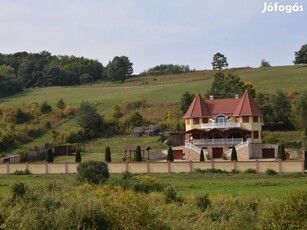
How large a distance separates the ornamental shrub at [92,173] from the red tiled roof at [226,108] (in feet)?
84.4

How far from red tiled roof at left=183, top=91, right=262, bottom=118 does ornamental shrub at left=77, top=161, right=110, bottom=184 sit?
→ 2572cm

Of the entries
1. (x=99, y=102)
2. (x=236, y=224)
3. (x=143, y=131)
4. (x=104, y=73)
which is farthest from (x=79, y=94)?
(x=236, y=224)

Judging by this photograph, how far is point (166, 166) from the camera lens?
4253cm

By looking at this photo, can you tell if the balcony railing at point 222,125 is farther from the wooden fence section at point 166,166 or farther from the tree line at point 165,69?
the tree line at point 165,69

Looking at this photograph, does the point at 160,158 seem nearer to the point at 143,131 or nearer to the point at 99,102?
the point at 143,131

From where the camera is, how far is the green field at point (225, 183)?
98.2 ft

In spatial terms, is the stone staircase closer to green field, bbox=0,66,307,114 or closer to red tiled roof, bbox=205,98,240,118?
red tiled roof, bbox=205,98,240,118

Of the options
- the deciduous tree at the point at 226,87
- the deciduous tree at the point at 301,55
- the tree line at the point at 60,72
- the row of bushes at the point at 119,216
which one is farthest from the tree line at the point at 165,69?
the row of bushes at the point at 119,216

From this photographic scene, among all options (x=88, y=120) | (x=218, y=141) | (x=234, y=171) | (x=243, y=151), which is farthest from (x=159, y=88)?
(x=234, y=171)

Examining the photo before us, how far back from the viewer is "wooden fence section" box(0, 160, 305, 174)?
3978cm

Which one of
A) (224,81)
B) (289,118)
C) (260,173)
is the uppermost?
(224,81)

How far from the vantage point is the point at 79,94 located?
316 ft

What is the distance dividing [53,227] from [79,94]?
3277 inches

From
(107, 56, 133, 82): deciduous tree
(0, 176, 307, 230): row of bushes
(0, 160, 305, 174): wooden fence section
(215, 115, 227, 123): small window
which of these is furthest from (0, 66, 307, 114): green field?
(0, 176, 307, 230): row of bushes
